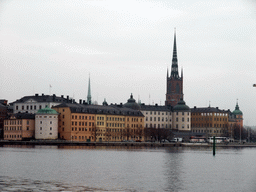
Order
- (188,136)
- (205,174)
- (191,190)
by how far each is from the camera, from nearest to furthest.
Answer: (191,190)
(205,174)
(188,136)

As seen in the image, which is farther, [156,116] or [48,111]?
[156,116]

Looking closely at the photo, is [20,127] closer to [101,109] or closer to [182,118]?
[101,109]

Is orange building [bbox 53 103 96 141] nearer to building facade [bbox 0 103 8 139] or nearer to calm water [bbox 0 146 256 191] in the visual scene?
A: building facade [bbox 0 103 8 139]

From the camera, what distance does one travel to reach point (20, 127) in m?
142

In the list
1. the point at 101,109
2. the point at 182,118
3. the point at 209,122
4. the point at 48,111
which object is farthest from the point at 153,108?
the point at 48,111

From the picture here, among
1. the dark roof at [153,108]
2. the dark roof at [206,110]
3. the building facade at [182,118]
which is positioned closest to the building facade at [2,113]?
the dark roof at [153,108]

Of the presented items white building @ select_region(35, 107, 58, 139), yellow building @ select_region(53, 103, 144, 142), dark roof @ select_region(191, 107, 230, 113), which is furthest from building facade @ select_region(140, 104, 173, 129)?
white building @ select_region(35, 107, 58, 139)

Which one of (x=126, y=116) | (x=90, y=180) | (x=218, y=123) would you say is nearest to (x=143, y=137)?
(x=126, y=116)

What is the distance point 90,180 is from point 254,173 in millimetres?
18488

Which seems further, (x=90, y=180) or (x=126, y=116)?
(x=126, y=116)

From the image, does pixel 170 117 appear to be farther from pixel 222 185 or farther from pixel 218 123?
pixel 222 185

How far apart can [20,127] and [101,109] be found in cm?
2340

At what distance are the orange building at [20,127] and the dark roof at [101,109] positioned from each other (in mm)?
8176

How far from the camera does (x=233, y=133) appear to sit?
196 meters
